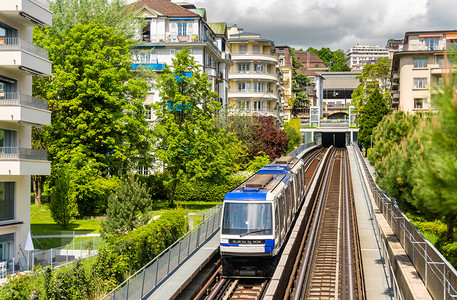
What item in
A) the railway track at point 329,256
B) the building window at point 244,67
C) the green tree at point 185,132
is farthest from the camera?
the building window at point 244,67

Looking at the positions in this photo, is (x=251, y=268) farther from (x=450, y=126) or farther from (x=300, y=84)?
(x=300, y=84)

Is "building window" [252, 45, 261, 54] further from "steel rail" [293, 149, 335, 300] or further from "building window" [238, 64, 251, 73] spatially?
"steel rail" [293, 149, 335, 300]

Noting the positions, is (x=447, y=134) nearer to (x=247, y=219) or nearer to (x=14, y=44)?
(x=247, y=219)

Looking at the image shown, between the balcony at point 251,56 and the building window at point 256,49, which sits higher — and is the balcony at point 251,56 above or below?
below

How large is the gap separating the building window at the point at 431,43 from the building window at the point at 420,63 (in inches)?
60.4

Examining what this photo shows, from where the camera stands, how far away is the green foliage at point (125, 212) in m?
26.0

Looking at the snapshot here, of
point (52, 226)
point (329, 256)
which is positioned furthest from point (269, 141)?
point (329, 256)

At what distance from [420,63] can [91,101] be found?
41157 millimetres

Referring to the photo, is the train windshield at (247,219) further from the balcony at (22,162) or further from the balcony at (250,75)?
the balcony at (250,75)

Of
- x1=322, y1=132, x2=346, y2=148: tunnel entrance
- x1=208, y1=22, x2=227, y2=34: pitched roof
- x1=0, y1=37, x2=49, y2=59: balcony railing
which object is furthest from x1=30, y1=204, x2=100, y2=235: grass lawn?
x1=322, y1=132, x2=346, y2=148: tunnel entrance

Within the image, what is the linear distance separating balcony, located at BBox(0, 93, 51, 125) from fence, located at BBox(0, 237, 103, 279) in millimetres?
6780

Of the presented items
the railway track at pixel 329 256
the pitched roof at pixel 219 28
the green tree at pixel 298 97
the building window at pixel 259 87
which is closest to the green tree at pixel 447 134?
the railway track at pixel 329 256

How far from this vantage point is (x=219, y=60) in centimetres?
6856

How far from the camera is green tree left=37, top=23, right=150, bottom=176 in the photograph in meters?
38.4
